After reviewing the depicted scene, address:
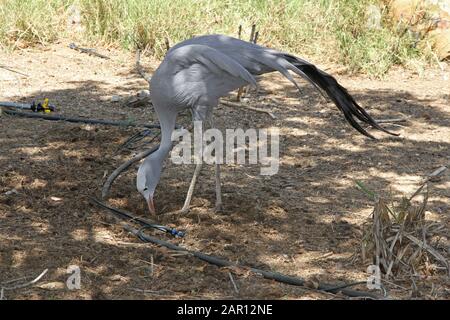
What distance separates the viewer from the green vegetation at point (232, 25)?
9000 mm

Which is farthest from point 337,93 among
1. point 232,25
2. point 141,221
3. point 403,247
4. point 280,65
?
point 232,25

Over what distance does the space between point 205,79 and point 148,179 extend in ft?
2.68

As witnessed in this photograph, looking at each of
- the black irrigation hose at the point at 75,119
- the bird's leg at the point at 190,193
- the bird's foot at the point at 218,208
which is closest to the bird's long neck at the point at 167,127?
the bird's leg at the point at 190,193

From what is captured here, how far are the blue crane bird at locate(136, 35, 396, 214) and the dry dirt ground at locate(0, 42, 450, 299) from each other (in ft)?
1.18

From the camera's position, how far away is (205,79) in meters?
5.66

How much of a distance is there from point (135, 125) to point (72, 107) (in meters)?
0.91

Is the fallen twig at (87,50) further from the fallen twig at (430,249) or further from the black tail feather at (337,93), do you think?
the fallen twig at (430,249)

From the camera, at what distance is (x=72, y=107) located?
25.6ft

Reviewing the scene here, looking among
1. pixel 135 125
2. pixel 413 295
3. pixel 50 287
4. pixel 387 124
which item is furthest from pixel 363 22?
pixel 50 287

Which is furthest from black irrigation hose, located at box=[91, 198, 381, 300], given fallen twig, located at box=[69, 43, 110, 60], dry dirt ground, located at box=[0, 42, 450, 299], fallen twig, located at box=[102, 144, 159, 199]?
fallen twig, located at box=[69, 43, 110, 60]

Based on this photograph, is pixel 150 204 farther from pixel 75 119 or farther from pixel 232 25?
pixel 232 25

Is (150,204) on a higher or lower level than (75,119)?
Answer: lower

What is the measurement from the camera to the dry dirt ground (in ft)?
15.5

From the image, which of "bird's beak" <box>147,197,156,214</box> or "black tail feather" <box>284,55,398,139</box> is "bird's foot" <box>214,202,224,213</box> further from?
"black tail feather" <box>284,55,398,139</box>
